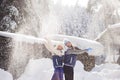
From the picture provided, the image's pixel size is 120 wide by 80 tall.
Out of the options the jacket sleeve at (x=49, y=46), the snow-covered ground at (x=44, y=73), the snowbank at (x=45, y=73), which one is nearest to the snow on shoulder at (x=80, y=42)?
the snow-covered ground at (x=44, y=73)

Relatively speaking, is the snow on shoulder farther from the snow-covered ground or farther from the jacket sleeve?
the jacket sleeve

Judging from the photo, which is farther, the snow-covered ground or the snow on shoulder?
the snow on shoulder

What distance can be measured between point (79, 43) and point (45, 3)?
258 inches

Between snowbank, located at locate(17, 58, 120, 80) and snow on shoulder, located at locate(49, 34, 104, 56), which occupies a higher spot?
snow on shoulder, located at locate(49, 34, 104, 56)

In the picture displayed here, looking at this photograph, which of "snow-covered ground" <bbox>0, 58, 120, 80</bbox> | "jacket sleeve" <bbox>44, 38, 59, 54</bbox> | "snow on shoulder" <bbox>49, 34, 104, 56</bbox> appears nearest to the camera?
"jacket sleeve" <bbox>44, 38, 59, 54</bbox>

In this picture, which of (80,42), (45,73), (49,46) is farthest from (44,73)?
(80,42)

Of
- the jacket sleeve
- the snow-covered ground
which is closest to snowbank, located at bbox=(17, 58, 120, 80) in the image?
the snow-covered ground

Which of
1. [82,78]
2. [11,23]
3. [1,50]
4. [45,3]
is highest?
[45,3]

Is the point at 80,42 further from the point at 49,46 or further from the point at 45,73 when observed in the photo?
the point at 49,46

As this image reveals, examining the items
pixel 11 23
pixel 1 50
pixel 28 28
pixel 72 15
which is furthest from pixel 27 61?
pixel 72 15

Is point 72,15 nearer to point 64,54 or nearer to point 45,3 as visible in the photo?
point 45,3

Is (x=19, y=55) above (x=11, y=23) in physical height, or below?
below

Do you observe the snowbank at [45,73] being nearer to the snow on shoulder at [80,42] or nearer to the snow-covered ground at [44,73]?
the snow-covered ground at [44,73]

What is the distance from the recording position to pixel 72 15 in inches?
3789
